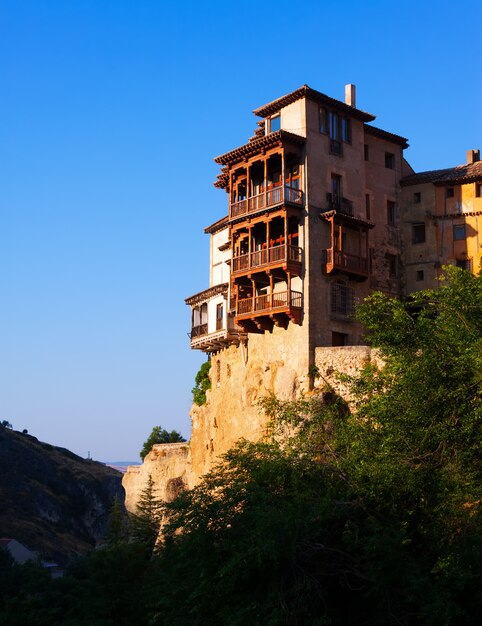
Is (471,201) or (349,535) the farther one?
(471,201)

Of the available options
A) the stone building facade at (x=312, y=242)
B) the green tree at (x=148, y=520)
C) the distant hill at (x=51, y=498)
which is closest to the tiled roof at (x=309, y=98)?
the stone building facade at (x=312, y=242)

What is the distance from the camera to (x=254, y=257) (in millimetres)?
45375

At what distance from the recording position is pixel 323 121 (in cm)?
4622

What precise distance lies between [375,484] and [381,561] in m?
3.78

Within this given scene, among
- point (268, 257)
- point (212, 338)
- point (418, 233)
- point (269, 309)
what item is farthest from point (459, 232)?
point (212, 338)

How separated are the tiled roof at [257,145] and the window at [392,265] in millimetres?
9252

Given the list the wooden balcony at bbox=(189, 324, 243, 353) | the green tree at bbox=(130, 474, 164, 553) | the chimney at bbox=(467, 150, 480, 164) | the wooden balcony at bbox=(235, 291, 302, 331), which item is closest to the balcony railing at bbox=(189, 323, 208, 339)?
the wooden balcony at bbox=(189, 324, 243, 353)

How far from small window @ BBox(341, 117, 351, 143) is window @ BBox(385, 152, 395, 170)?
14.1ft

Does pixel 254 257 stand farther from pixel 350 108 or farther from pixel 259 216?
pixel 350 108

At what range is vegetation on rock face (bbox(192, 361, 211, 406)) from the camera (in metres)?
56.5

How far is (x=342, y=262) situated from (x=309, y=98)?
902 centimetres

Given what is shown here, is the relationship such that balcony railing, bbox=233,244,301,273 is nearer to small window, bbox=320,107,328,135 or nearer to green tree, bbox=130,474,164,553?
small window, bbox=320,107,328,135

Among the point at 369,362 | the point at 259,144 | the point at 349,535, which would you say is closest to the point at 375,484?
the point at 349,535

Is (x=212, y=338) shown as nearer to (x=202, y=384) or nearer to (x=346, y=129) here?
(x=202, y=384)
